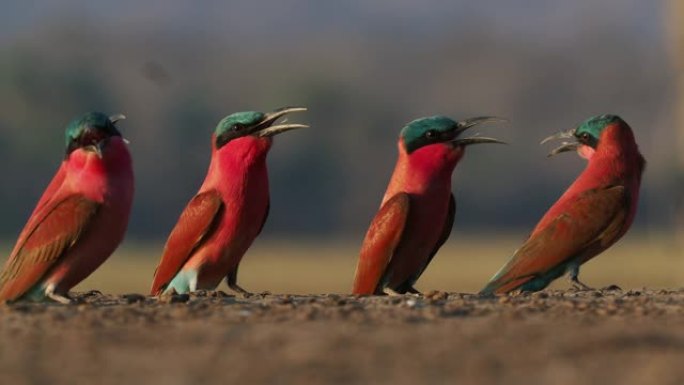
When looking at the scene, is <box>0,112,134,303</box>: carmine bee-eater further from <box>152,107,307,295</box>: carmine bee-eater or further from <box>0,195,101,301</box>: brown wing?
<box>152,107,307,295</box>: carmine bee-eater

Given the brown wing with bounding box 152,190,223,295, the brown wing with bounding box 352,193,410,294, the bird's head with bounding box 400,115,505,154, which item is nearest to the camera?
the brown wing with bounding box 352,193,410,294

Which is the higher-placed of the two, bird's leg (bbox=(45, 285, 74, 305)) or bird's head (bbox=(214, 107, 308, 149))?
bird's head (bbox=(214, 107, 308, 149))

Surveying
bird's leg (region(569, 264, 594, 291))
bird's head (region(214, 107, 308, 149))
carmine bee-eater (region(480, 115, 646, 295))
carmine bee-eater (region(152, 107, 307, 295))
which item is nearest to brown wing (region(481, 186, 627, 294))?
carmine bee-eater (region(480, 115, 646, 295))

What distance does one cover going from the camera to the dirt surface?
5516 millimetres

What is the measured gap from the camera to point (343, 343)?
6.05 metres

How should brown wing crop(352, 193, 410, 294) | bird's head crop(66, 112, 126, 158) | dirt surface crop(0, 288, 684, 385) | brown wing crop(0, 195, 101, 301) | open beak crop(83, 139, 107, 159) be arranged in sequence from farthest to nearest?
brown wing crop(352, 193, 410, 294), bird's head crop(66, 112, 126, 158), open beak crop(83, 139, 107, 159), brown wing crop(0, 195, 101, 301), dirt surface crop(0, 288, 684, 385)

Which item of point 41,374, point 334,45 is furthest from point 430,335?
point 334,45

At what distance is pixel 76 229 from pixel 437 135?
2.31m

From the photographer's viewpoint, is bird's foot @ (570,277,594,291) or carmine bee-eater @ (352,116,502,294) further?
bird's foot @ (570,277,594,291)

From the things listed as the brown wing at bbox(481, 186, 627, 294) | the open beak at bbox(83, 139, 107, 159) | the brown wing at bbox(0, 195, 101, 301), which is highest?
the open beak at bbox(83, 139, 107, 159)

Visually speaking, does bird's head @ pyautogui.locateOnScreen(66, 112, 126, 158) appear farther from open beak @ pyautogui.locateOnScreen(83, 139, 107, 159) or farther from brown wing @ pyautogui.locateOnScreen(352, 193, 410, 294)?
brown wing @ pyautogui.locateOnScreen(352, 193, 410, 294)

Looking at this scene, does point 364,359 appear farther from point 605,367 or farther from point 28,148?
point 28,148

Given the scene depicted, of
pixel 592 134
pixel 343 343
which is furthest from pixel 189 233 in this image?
pixel 343 343

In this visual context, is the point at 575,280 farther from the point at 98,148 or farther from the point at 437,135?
the point at 98,148
